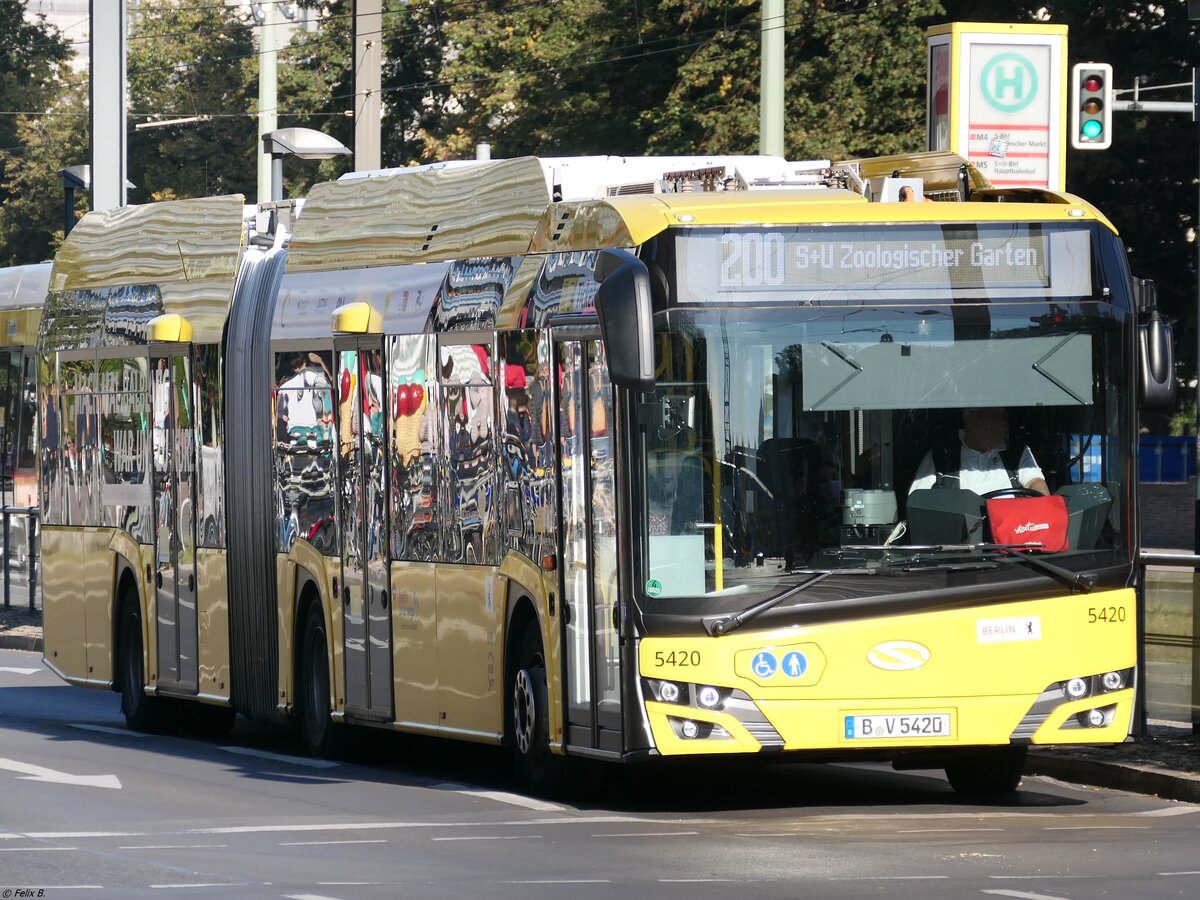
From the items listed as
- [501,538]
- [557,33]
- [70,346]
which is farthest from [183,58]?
[501,538]

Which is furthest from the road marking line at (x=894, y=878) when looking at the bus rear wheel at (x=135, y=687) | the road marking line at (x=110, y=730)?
the bus rear wheel at (x=135, y=687)

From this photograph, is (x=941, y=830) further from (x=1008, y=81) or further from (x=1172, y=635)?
(x=1008, y=81)

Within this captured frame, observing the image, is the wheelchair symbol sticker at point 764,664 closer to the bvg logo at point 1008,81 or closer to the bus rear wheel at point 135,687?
the bus rear wheel at point 135,687

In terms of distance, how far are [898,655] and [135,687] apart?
7992 millimetres

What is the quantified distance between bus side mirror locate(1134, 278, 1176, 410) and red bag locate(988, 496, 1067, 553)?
2.06 feet

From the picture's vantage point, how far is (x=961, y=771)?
42.1 ft

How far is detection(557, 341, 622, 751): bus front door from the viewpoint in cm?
1142

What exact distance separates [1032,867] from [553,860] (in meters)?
1.83

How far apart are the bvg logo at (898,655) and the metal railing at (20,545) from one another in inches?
703

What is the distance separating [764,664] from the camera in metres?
11.2

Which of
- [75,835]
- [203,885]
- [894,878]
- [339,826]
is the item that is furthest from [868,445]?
[75,835]

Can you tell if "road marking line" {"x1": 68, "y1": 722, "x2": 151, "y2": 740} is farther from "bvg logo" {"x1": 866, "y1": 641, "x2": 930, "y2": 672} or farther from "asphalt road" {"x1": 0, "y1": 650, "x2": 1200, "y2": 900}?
"bvg logo" {"x1": 866, "y1": 641, "x2": 930, "y2": 672}

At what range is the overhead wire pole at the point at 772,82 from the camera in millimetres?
22891

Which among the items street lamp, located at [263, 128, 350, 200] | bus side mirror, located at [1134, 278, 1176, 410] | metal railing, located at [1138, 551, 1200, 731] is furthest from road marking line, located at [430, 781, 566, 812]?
street lamp, located at [263, 128, 350, 200]
